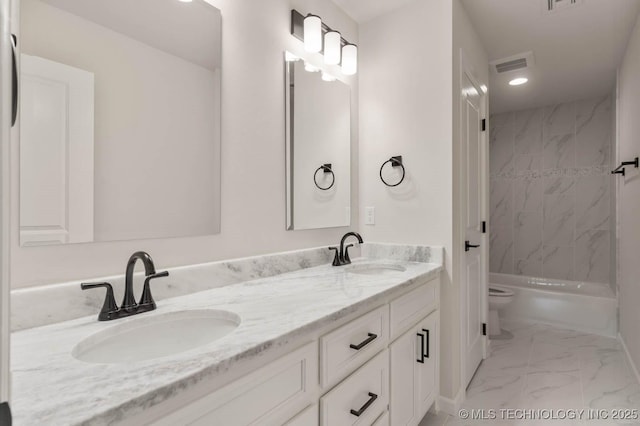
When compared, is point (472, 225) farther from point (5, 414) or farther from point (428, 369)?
point (5, 414)

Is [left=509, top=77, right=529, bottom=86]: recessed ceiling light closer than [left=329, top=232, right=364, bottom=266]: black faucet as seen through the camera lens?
No

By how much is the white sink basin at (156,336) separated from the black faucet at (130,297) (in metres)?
0.06

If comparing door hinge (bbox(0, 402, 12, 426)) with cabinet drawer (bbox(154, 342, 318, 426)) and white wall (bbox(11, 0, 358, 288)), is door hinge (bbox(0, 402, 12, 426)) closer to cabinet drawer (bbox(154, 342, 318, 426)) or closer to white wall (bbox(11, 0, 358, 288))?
cabinet drawer (bbox(154, 342, 318, 426))

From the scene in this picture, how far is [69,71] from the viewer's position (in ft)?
3.21

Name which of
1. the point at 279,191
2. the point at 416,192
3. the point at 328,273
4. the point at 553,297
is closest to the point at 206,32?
the point at 279,191

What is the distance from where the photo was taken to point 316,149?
192 centimetres

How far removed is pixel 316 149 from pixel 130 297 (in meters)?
1.23

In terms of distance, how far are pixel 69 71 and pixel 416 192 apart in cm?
169

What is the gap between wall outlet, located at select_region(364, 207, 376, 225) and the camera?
219cm

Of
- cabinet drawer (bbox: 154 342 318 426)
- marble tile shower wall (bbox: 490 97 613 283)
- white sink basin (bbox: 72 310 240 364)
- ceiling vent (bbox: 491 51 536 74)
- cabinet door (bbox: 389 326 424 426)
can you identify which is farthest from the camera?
marble tile shower wall (bbox: 490 97 613 283)

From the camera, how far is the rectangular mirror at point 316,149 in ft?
5.74

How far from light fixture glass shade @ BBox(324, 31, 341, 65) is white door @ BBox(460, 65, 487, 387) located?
0.79m

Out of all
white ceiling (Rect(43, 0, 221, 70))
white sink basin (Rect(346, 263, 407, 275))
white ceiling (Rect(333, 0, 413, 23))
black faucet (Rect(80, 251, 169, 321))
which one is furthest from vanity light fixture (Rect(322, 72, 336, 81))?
black faucet (Rect(80, 251, 169, 321))

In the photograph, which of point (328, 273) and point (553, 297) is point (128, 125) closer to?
point (328, 273)
